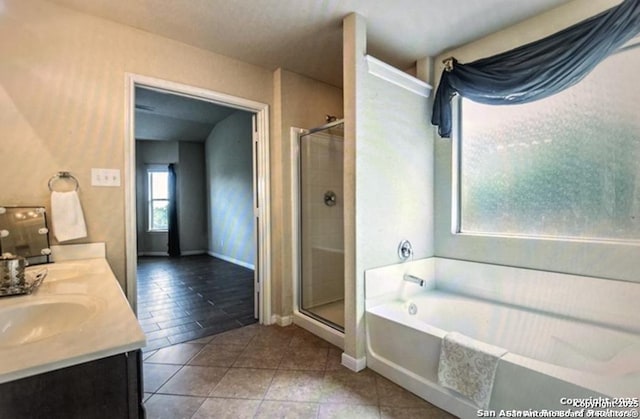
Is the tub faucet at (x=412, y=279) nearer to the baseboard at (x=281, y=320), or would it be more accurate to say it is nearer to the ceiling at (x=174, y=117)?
the baseboard at (x=281, y=320)

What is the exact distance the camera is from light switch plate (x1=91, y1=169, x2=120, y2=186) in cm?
202

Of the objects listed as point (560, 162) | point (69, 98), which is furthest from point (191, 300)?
point (560, 162)

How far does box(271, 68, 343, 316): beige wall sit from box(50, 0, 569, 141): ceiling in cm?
21

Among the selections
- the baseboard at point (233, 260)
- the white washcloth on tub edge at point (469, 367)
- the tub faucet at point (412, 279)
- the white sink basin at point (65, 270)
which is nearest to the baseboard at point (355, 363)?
the white washcloth on tub edge at point (469, 367)

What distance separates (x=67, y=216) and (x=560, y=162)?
3.24m

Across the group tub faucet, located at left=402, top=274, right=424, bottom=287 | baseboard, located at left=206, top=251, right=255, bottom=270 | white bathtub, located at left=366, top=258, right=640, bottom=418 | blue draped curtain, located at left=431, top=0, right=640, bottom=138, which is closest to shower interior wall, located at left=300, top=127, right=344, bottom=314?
tub faucet, located at left=402, top=274, right=424, bottom=287

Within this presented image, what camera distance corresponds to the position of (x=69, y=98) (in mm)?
1927

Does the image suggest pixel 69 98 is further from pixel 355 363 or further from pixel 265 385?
pixel 355 363

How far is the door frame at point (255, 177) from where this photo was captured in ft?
7.01

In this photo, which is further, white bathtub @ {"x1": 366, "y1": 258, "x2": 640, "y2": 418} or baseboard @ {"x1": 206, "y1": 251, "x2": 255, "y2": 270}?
baseboard @ {"x1": 206, "y1": 251, "x2": 255, "y2": 270}

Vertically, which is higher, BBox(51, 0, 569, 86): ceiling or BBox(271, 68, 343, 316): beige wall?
BBox(51, 0, 569, 86): ceiling

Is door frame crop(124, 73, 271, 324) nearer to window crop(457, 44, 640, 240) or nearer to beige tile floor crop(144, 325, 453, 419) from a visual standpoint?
→ beige tile floor crop(144, 325, 453, 419)

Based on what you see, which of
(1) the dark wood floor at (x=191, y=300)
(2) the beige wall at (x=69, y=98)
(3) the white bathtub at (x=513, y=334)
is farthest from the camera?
(1) the dark wood floor at (x=191, y=300)

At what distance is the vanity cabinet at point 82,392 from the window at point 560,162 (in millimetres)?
2482
